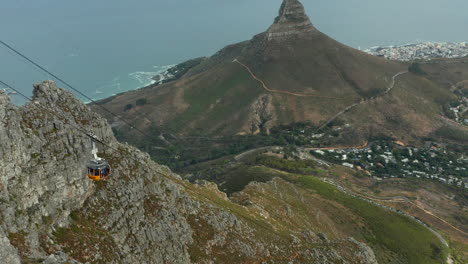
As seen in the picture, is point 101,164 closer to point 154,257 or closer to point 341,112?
point 154,257

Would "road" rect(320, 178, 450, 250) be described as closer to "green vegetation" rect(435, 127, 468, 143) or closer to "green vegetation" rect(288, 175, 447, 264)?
"green vegetation" rect(288, 175, 447, 264)

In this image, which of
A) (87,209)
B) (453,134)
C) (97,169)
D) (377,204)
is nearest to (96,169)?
(97,169)

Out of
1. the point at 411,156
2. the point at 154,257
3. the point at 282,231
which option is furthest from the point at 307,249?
the point at 411,156

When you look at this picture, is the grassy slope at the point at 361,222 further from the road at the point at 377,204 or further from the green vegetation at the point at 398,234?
the road at the point at 377,204

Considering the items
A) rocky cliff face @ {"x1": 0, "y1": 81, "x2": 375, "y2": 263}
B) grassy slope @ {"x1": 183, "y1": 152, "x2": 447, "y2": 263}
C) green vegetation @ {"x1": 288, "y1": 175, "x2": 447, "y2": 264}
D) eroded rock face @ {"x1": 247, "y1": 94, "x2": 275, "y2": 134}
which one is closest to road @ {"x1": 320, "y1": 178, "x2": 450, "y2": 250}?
green vegetation @ {"x1": 288, "y1": 175, "x2": 447, "y2": 264}

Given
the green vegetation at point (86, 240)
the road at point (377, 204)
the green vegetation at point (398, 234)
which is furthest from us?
the road at point (377, 204)

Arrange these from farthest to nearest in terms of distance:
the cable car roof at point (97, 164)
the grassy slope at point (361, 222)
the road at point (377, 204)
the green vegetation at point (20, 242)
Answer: the road at point (377, 204)
the grassy slope at point (361, 222)
the cable car roof at point (97, 164)
the green vegetation at point (20, 242)

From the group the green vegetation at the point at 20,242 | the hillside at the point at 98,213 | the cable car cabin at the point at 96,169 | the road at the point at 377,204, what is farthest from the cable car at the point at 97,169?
the road at the point at 377,204
